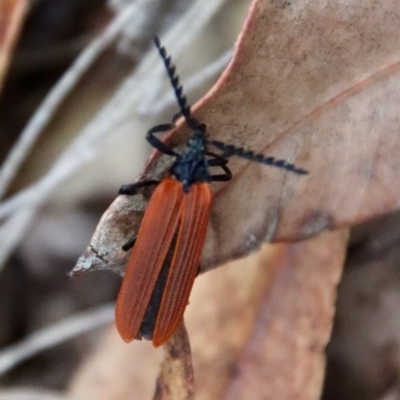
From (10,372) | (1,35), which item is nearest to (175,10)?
(1,35)

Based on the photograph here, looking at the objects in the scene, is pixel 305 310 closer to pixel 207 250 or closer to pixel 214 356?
pixel 214 356

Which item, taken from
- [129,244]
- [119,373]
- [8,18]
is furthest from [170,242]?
[8,18]

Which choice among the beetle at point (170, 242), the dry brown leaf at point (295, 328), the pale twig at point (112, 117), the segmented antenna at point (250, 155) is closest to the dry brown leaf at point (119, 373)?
the dry brown leaf at point (295, 328)

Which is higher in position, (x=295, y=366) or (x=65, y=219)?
(x=65, y=219)

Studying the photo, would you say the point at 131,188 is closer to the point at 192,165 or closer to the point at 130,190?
the point at 130,190

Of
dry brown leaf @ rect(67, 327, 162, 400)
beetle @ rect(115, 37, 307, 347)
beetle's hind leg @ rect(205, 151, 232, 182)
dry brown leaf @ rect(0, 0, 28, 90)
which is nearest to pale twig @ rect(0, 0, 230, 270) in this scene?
dry brown leaf @ rect(0, 0, 28, 90)

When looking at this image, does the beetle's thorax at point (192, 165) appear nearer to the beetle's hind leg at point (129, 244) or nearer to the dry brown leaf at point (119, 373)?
the beetle's hind leg at point (129, 244)
